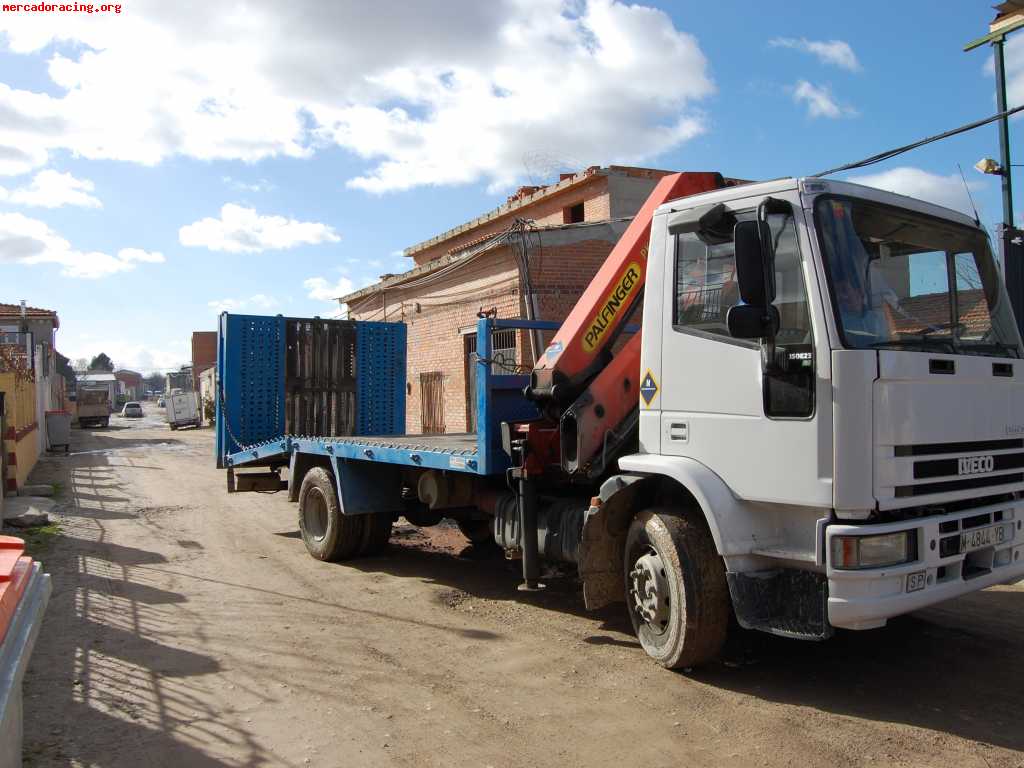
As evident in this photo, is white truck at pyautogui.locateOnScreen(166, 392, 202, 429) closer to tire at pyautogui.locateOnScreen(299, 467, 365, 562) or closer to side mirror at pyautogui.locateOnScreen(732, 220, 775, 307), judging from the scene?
tire at pyautogui.locateOnScreen(299, 467, 365, 562)

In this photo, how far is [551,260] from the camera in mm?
14352

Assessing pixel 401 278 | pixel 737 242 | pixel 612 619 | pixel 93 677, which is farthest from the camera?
pixel 401 278

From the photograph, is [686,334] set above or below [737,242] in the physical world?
below

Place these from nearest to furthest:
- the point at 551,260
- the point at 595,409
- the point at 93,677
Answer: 1. the point at 93,677
2. the point at 595,409
3. the point at 551,260

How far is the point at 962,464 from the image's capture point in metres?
4.28

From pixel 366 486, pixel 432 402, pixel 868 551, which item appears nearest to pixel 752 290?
pixel 868 551

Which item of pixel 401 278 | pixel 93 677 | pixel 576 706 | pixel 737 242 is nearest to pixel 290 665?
pixel 93 677

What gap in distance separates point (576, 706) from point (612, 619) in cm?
181

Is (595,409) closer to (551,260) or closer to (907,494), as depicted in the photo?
(907,494)

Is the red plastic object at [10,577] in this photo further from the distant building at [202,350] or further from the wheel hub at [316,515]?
the distant building at [202,350]

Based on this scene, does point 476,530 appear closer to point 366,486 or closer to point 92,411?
point 366,486

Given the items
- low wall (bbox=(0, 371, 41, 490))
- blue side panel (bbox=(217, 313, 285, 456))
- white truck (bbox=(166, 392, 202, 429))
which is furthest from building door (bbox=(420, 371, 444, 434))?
white truck (bbox=(166, 392, 202, 429))

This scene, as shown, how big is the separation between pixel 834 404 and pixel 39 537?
32.3ft

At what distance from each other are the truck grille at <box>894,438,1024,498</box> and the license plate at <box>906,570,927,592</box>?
0.38m
